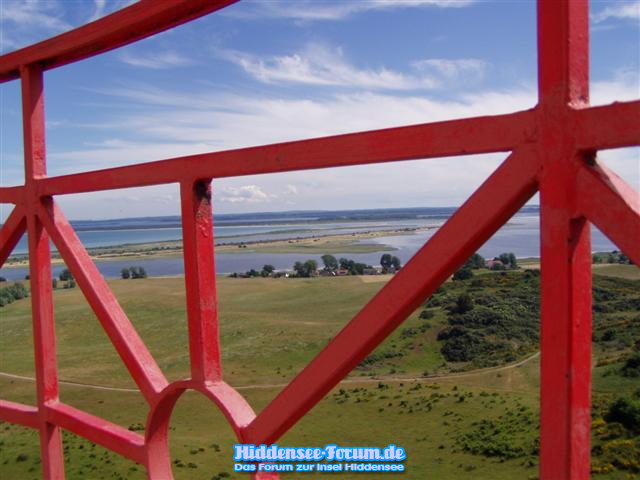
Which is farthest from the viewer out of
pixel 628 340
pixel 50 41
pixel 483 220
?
pixel 628 340

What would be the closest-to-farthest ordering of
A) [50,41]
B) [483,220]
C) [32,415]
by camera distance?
[483,220] < [50,41] < [32,415]

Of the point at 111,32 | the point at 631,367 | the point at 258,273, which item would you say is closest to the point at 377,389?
the point at 631,367

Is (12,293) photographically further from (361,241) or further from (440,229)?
(440,229)

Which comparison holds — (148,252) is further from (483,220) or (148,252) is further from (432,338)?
(483,220)

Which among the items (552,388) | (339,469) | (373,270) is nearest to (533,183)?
(552,388)

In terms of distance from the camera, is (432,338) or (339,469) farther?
(432,338)

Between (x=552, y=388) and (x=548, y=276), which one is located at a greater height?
(x=548, y=276)

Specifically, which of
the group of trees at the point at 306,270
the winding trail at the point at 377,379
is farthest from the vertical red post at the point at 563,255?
the group of trees at the point at 306,270

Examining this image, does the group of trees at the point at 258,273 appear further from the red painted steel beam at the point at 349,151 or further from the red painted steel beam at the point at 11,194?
the red painted steel beam at the point at 349,151
